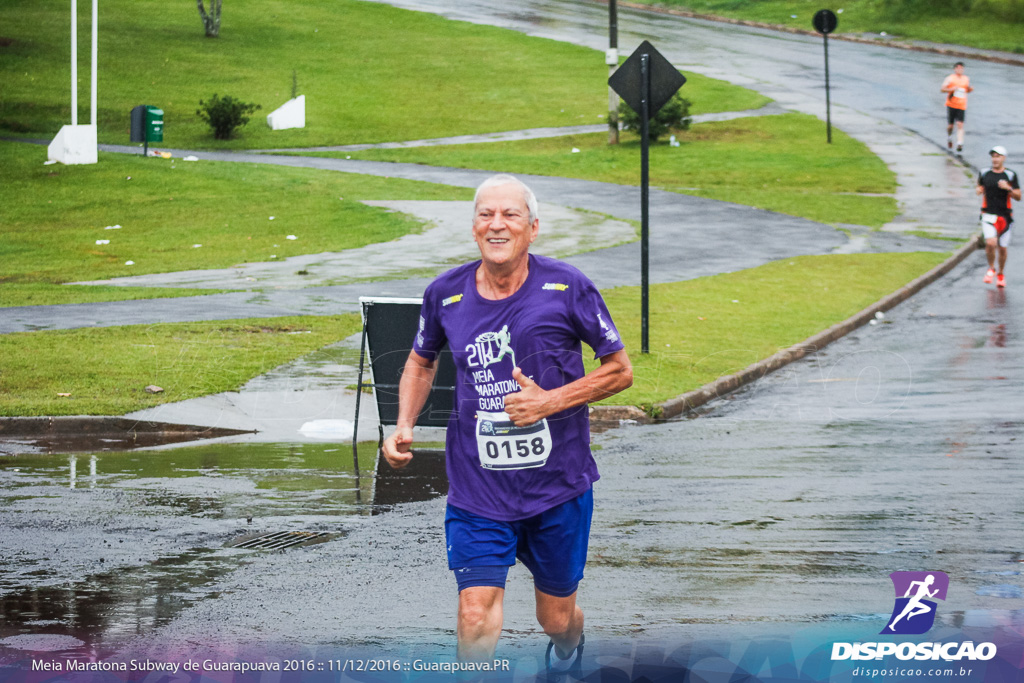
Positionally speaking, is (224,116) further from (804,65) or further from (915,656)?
(915,656)

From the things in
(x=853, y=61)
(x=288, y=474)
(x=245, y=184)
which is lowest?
(x=288, y=474)

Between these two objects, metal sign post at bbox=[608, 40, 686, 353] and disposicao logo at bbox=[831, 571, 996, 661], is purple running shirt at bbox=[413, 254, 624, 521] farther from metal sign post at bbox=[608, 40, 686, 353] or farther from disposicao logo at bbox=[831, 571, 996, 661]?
metal sign post at bbox=[608, 40, 686, 353]

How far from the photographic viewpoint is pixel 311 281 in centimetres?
1986

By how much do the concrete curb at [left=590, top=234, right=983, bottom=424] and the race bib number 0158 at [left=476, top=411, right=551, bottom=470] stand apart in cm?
703

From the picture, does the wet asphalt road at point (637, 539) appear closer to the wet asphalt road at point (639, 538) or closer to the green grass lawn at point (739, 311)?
the wet asphalt road at point (639, 538)

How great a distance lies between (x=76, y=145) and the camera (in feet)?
104

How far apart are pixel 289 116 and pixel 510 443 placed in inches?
1566

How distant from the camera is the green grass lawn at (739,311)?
45.4 ft

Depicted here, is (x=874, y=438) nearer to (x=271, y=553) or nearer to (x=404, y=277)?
(x=271, y=553)

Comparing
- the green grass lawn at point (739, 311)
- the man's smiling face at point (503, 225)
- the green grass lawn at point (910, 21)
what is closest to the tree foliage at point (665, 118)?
the green grass lawn at point (739, 311)

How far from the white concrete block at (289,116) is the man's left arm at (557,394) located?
1546 inches

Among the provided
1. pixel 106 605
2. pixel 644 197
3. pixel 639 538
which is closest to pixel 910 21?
pixel 644 197

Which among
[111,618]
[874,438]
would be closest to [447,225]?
[874,438]

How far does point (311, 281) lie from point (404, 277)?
4.51ft
